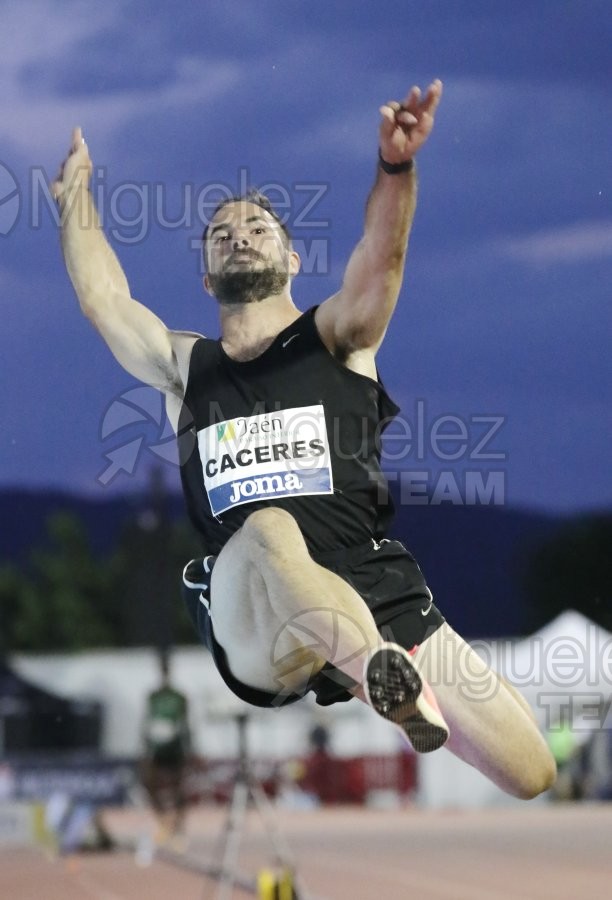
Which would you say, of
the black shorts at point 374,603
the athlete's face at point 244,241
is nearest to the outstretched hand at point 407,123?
the athlete's face at point 244,241

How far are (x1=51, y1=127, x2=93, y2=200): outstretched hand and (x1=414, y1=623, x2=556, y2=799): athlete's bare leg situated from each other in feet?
5.70

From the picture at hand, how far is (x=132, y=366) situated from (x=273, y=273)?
57cm

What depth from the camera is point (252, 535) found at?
13.1ft

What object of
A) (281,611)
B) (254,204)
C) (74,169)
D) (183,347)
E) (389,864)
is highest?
(74,169)

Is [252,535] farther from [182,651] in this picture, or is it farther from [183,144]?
[182,651]

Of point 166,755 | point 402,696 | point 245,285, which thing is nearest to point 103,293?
point 245,285

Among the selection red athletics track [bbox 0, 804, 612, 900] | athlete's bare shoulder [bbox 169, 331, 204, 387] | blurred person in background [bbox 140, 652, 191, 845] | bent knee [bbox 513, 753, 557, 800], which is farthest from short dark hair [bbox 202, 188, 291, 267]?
blurred person in background [bbox 140, 652, 191, 845]

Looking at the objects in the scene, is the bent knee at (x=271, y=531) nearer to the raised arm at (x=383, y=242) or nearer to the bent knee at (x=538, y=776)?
the raised arm at (x=383, y=242)

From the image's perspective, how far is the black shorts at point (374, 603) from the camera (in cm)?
429

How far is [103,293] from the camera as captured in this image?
15.2 feet

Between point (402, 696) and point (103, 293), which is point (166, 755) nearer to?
point (103, 293)

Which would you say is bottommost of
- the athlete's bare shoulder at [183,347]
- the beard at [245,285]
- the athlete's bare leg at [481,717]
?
the athlete's bare leg at [481,717]

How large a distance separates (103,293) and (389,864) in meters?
8.61

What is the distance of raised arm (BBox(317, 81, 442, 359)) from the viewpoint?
13.2 feet
